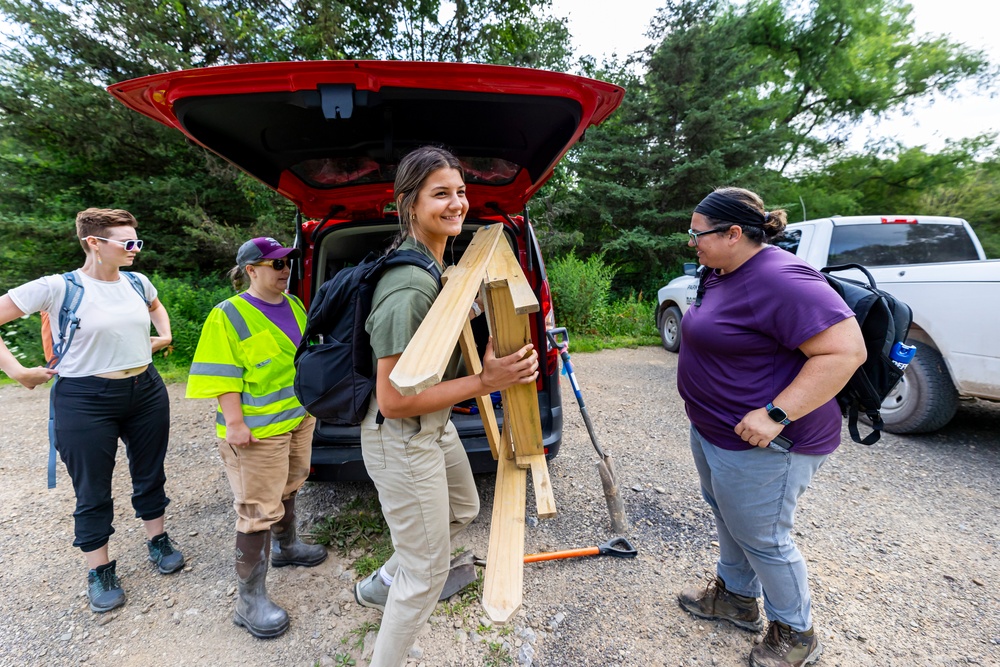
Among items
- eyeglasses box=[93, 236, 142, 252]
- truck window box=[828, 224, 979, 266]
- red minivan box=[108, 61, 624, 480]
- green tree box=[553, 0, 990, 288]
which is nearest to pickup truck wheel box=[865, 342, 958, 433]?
truck window box=[828, 224, 979, 266]

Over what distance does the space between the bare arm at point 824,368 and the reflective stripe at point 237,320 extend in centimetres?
212

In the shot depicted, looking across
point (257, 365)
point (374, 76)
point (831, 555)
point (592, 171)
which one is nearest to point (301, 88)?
point (374, 76)

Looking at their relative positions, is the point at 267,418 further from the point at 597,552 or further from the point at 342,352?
the point at 597,552

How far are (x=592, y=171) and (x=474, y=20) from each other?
460 centimetres

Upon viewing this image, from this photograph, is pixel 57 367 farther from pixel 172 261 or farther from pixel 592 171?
pixel 592 171

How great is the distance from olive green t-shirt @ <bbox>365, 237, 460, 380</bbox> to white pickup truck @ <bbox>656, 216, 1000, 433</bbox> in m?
2.49

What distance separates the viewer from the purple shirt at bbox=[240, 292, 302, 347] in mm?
2119

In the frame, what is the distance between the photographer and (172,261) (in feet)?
28.6

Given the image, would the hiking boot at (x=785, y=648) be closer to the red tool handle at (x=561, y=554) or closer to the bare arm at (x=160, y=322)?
the red tool handle at (x=561, y=554)

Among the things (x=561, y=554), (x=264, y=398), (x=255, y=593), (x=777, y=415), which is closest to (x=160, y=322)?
(x=264, y=398)

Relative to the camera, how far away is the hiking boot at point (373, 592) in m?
2.17

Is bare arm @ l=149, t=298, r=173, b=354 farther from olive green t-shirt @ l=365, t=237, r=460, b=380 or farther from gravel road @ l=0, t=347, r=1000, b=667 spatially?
olive green t-shirt @ l=365, t=237, r=460, b=380

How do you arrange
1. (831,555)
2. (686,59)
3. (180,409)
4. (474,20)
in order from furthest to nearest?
(686,59) → (474,20) → (180,409) → (831,555)

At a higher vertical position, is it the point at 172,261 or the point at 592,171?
the point at 592,171
